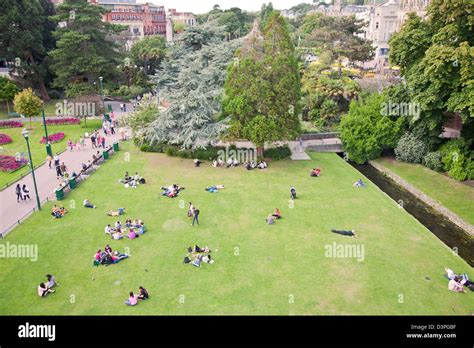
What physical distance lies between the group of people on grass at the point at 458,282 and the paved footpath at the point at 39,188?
25.7 metres

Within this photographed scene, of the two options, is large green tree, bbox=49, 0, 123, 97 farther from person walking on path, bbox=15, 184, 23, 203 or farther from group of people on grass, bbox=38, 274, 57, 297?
group of people on grass, bbox=38, 274, 57, 297

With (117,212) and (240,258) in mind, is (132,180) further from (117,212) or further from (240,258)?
(240,258)

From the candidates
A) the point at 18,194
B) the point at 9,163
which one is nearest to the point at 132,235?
the point at 18,194

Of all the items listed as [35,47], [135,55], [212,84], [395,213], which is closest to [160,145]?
[212,84]

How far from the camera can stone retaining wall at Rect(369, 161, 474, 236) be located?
27.2 metres

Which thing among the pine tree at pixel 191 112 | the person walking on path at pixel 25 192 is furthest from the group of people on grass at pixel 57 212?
the pine tree at pixel 191 112

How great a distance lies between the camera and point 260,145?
118 feet

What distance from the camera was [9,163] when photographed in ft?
114

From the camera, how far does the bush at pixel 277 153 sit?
38.4 metres

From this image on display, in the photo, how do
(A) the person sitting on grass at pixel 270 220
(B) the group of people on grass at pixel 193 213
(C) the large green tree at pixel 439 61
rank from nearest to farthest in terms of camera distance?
(B) the group of people on grass at pixel 193 213 < (A) the person sitting on grass at pixel 270 220 < (C) the large green tree at pixel 439 61

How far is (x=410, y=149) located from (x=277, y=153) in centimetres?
1311

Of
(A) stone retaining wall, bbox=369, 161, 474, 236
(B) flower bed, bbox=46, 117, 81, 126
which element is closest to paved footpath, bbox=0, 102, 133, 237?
(B) flower bed, bbox=46, 117, 81, 126

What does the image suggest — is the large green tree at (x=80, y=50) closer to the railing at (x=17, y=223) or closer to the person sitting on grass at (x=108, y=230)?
the railing at (x=17, y=223)

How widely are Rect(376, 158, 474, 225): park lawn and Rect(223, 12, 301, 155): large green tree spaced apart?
1197 cm
